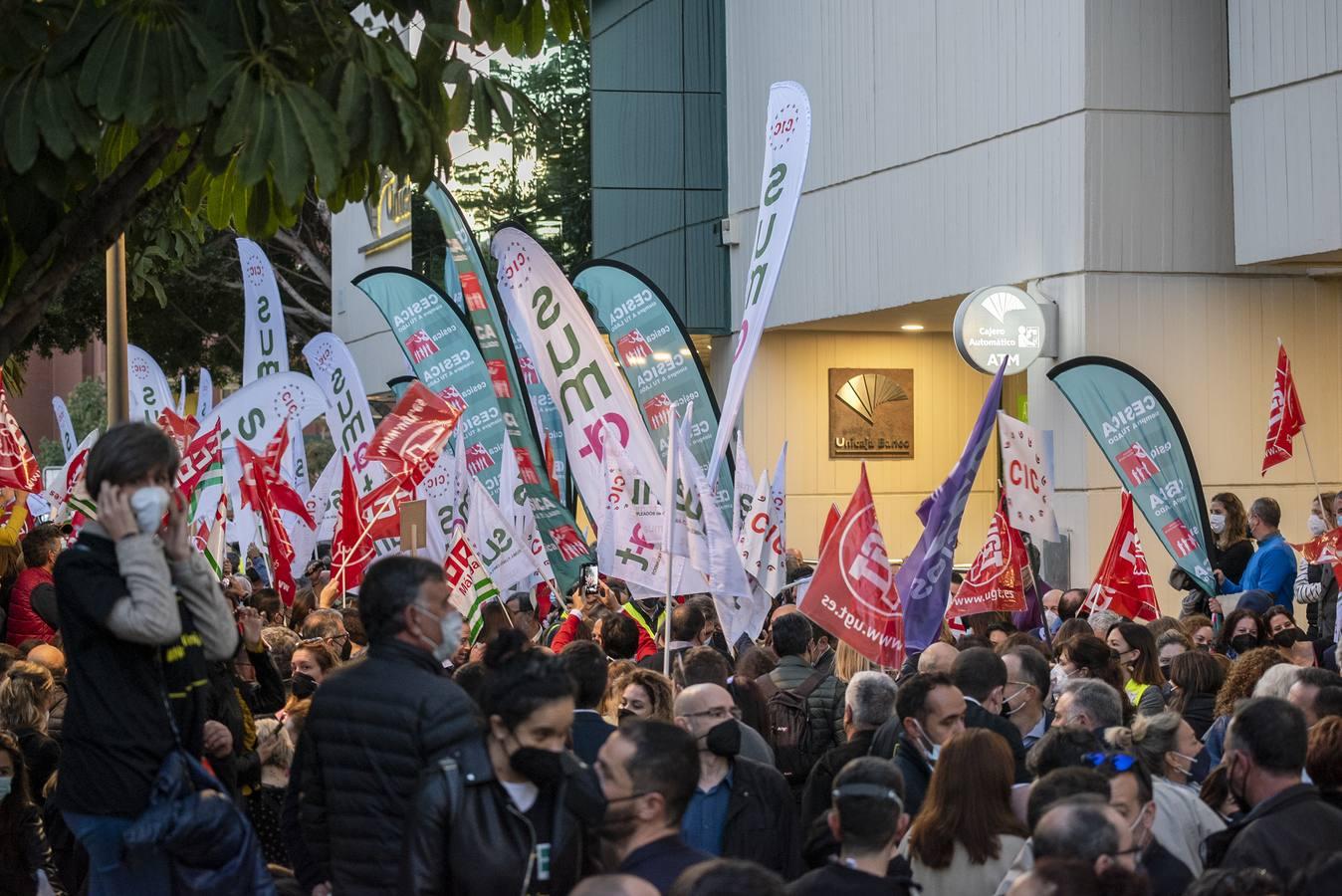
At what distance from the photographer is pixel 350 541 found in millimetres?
14656

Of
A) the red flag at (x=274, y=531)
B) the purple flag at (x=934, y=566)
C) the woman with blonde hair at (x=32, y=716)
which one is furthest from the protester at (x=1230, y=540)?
the woman with blonde hair at (x=32, y=716)

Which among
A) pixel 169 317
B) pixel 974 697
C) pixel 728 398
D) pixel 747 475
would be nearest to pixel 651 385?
pixel 747 475

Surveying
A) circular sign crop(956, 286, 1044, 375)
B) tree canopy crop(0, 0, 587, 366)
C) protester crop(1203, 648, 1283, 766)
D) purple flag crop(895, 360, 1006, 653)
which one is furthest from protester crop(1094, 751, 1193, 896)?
Answer: circular sign crop(956, 286, 1044, 375)

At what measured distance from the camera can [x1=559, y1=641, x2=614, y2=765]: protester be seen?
6.64 metres

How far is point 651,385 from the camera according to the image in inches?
627

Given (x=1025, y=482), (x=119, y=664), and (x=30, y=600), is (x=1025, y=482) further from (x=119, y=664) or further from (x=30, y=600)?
(x=119, y=664)

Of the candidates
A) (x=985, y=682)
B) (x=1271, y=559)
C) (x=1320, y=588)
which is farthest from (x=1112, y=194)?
(x=985, y=682)

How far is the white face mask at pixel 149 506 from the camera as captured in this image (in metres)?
4.54

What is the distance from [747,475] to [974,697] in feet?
25.0

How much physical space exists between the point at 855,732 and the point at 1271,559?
739 cm

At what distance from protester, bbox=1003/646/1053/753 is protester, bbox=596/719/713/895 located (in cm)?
358

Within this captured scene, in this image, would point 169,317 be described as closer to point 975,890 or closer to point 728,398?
point 728,398

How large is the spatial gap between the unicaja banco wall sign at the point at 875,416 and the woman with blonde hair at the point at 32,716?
20.8 m

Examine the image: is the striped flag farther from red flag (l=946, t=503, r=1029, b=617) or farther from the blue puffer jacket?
the blue puffer jacket
